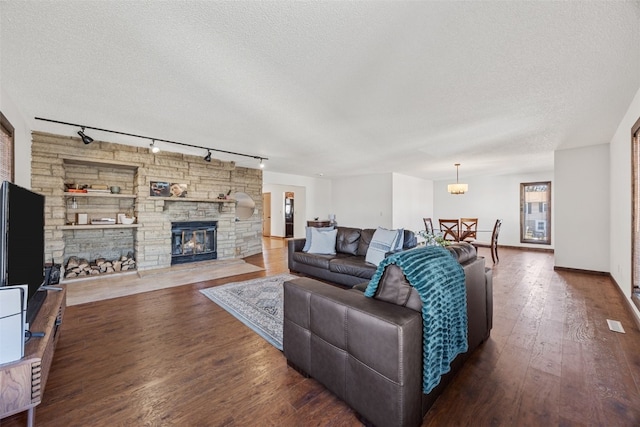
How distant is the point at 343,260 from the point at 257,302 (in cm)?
140

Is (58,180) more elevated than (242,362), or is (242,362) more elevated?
(58,180)

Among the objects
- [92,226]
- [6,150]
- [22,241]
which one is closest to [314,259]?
[22,241]

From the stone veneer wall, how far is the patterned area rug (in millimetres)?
2133

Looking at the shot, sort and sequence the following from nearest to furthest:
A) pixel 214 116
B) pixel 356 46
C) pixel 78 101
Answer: pixel 356 46, pixel 78 101, pixel 214 116

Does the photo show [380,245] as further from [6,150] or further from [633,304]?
[6,150]

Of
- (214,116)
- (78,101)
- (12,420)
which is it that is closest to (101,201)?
(78,101)

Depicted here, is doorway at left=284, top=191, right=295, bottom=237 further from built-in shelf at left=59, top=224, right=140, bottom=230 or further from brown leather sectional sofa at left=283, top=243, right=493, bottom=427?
brown leather sectional sofa at left=283, top=243, right=493, bottom=427

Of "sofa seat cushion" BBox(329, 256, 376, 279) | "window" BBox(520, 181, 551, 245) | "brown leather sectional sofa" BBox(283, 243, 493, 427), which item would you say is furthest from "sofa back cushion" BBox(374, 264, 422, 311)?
"window" BBox(520, 181, 551, 245)

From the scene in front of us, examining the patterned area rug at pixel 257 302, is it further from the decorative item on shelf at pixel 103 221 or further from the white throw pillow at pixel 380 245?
the decorative item on shelf at pixel 103 221

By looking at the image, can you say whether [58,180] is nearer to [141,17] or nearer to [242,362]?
[141,17]

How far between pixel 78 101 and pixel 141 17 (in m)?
1.96

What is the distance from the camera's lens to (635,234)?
2.91 meters

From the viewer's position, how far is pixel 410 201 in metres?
8.59

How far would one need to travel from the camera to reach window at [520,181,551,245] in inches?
290
